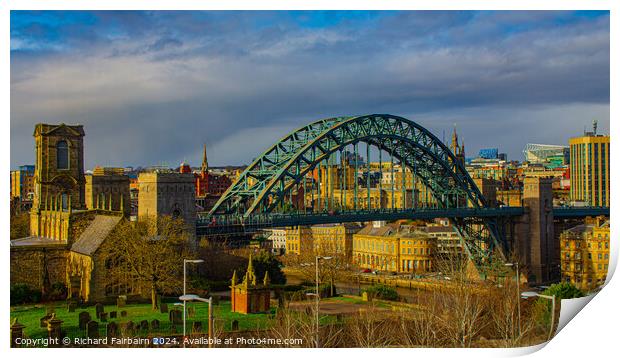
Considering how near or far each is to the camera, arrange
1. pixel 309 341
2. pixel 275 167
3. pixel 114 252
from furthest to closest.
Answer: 1. pixel 275 167
2. pixel 114 252
3. pixel 309 341

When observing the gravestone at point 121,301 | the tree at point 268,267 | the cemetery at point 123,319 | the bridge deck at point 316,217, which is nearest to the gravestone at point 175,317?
the cemetery at point 123,319

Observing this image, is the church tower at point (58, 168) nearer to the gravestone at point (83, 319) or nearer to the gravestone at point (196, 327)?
the gravestone at point (83, 319)

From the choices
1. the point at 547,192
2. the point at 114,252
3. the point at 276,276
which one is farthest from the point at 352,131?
the point at 114,252

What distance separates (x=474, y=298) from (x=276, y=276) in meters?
17.3

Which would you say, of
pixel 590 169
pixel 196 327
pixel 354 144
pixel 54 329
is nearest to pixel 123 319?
pixel 196 327

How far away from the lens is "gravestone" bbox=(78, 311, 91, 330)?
33188 millimetres

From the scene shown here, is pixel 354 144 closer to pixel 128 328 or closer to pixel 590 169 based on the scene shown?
pixel 128 328

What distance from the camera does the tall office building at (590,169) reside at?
10481cm

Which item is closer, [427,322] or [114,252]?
[427,322]

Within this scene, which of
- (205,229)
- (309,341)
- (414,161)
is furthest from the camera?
(414,161)

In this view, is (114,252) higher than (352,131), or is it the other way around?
(352,131)

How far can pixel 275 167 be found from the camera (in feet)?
200

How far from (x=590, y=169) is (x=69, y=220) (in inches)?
3143
